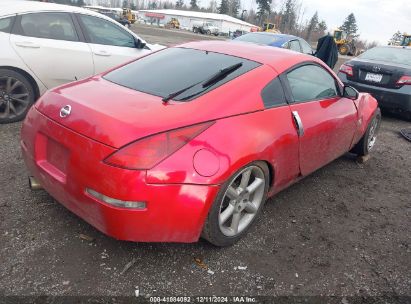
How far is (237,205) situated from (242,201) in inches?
2.5

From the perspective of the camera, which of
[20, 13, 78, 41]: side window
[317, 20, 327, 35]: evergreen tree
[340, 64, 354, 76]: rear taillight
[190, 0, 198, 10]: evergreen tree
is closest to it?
[20, 13, 78, 41]: side window

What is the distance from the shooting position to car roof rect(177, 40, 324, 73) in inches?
123

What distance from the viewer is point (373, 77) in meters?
7.16

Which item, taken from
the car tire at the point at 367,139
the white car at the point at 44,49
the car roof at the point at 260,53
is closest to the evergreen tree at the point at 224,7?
the white car at the point at 44,49

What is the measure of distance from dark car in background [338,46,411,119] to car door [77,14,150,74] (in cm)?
441

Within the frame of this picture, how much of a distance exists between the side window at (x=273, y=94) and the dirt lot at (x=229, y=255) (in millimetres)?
1036

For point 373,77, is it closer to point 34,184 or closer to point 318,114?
point 318,114

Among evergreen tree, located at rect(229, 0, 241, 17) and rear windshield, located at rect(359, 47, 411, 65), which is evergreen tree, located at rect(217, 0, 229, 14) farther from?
rear windshield, located at rect(359, 47, 411, 65)

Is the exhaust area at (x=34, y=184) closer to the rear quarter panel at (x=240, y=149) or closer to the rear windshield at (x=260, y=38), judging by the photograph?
the rear quarter panel at (x=240, y=149)

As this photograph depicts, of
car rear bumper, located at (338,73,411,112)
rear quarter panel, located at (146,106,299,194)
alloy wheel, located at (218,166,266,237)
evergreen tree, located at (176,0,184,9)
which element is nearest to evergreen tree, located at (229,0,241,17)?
evergreen tree, located at (176,0,184,9)

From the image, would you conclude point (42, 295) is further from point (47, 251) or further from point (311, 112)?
point (311, 112)

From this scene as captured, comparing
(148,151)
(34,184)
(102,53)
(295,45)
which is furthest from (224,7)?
(148,151)

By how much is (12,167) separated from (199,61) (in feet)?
7.35

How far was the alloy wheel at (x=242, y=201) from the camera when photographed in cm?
268
